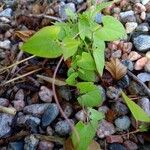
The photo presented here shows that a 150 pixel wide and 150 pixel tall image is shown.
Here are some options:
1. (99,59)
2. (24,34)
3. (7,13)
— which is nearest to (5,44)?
(24,34)

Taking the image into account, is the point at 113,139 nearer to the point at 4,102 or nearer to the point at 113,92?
the point at 113,92

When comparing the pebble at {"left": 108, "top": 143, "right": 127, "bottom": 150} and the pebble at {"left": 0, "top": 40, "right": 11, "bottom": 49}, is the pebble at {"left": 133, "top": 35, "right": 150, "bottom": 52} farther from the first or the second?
the pebble at {"left": 0, "top": 40, "right": 11, "bottom": 49}

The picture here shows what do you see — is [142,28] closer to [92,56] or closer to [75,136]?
[92,56]

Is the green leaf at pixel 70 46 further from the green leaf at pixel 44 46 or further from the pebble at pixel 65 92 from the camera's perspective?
the pebble at pixel 65 92

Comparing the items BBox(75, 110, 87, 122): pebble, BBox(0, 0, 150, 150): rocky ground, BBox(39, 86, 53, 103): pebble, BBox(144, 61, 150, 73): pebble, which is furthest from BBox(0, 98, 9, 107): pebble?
BBox(144, 61, 150, 73): pebble

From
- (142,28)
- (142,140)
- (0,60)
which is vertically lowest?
(142,140)

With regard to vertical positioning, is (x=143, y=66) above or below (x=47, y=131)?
above

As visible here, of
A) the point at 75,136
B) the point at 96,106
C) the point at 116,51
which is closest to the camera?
the point at 75,136

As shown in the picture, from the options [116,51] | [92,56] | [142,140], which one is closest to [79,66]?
[92,56]
